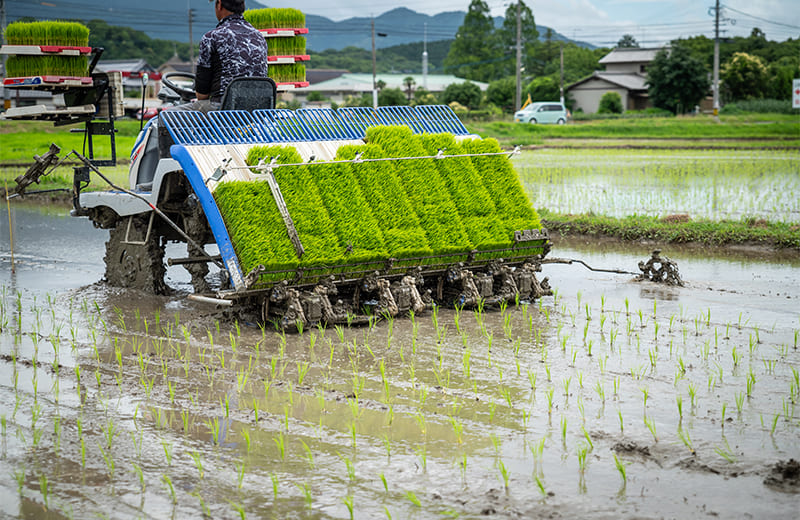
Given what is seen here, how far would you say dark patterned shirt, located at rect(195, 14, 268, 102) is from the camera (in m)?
7.41

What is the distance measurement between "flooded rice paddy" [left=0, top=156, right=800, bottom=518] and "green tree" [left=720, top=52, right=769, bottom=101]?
169 ft

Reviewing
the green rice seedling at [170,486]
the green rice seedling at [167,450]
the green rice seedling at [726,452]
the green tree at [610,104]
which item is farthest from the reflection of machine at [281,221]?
the green tree at [610,104]

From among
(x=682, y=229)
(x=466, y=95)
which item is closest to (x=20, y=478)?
(x=682, y=229)

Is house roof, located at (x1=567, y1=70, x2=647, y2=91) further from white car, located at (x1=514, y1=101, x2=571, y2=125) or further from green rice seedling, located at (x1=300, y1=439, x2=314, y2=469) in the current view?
green rice seedling, located at (x1=300, y1=439, x2=314, y2=469)

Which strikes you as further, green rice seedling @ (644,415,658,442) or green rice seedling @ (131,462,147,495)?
green rice seedling @ (644,415,658,442)

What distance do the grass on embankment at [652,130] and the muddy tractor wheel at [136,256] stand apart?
74.0 feet

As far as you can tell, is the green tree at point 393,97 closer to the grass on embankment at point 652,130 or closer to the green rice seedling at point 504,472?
the grass on embankment at point 652,130

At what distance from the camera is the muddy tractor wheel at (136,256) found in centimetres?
802

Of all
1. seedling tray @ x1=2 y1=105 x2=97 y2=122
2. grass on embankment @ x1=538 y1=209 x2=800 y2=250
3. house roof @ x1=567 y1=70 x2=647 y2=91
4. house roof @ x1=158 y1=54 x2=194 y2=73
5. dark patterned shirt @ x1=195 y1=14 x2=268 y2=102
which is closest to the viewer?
dark patterned shirt @ x1=195 y1=14 x2=268 y2=102

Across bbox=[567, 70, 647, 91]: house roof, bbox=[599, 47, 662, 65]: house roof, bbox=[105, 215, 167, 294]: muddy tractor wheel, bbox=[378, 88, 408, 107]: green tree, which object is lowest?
bbox=[105, 215, 167, 294]: muddy tractor wheel

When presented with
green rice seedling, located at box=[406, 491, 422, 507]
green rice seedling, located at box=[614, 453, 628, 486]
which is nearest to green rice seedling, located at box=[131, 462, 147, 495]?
green rice seedling, located at box=[406, 491, 422, 507]

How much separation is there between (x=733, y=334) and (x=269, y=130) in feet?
13.2

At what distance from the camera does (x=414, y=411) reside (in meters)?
4.90

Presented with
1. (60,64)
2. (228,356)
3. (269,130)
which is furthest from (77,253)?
(228,356)
